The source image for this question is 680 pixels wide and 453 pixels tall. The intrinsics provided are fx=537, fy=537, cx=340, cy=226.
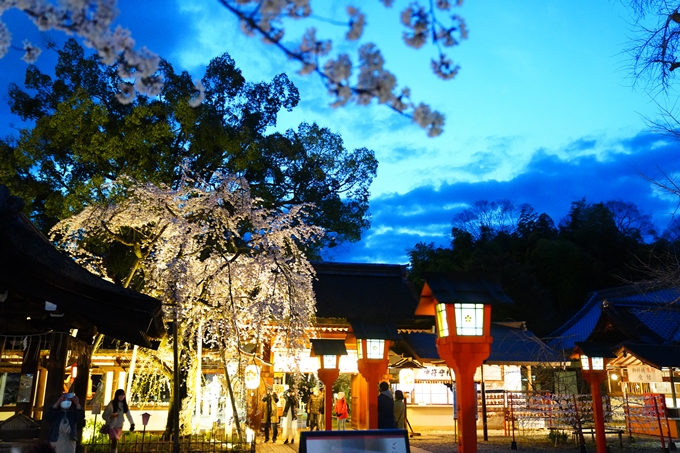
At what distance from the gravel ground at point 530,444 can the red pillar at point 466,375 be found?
597cm

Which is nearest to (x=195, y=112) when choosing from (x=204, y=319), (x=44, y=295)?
(x=204, y=319)

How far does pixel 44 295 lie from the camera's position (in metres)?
6.38

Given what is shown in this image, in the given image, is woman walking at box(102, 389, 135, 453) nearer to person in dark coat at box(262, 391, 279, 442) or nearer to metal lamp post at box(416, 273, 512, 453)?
metal lamp post at box(416, 273, 512, 453)

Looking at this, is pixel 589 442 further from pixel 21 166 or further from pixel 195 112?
pixel 21 166

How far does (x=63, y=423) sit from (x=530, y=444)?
481 inches

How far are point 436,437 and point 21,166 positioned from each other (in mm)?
14685

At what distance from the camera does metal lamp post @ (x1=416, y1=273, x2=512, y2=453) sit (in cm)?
792

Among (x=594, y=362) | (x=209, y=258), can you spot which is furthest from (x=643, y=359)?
(x=209, y=258)

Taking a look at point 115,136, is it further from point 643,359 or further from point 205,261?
point 643,359

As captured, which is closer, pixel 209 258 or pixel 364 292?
pixel 209 258

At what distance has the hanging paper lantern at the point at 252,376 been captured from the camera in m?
15.8

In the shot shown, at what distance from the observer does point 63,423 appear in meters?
7.04

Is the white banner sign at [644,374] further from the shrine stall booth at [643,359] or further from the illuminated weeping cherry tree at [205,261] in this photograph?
the illuminated weeping cherry tree at [205,261]

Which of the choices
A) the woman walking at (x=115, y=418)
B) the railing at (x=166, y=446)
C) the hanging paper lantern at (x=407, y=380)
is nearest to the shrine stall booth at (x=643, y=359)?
the hanging paper lantern at (x=407, y=380)
